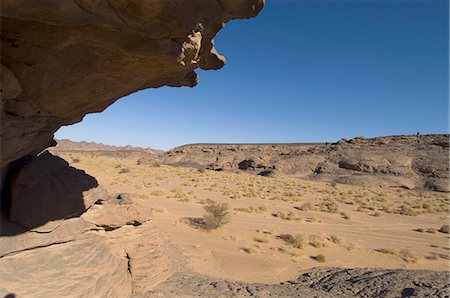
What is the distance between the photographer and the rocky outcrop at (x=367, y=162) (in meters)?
35.5

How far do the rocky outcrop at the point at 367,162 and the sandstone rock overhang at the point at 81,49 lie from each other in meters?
35.1

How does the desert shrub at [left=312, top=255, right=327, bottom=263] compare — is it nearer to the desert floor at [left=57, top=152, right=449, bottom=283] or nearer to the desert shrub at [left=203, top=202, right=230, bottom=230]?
the desert floor at [left=57, top=152, right=449, bottom=283]

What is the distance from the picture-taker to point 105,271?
5508mm

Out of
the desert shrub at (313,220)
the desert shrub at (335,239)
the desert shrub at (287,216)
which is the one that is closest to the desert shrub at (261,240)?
the desert shrub at (335,239)

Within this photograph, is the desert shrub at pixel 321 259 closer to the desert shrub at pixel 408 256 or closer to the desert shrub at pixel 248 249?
the desert shrub at pixel 248 249

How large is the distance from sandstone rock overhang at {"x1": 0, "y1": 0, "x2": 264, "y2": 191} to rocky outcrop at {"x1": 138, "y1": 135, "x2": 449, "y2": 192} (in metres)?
35.1

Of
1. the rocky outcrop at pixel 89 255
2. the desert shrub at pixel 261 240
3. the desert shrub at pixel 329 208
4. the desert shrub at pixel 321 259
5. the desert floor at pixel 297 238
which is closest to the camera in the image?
the rocky outcrop at pixel 89 255

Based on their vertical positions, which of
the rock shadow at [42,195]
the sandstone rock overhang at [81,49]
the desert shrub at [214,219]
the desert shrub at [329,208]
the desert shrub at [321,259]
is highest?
the sandstone rock overhang at [81,49]

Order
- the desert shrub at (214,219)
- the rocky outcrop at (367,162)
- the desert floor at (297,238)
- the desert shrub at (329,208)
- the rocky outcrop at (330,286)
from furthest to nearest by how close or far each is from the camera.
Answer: the rocky outcrop at (367,162), the desert shrub at (329,208), the desert shrub at (214,219), the desert floor at (297,238), the rocky outcrop at (330,286)

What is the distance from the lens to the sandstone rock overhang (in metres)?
3.28

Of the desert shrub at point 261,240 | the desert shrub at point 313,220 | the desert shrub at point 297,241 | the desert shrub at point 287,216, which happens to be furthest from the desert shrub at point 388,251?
the desert shrub at point 287,216

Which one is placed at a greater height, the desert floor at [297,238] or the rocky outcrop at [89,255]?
the rocky outcrop at [89,255]

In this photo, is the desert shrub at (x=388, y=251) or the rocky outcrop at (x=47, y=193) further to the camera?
the desert shrub at (x=388, y=251)

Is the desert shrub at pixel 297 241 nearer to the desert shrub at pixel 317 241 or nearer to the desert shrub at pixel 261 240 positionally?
the desert shrub at pixel 317 241
